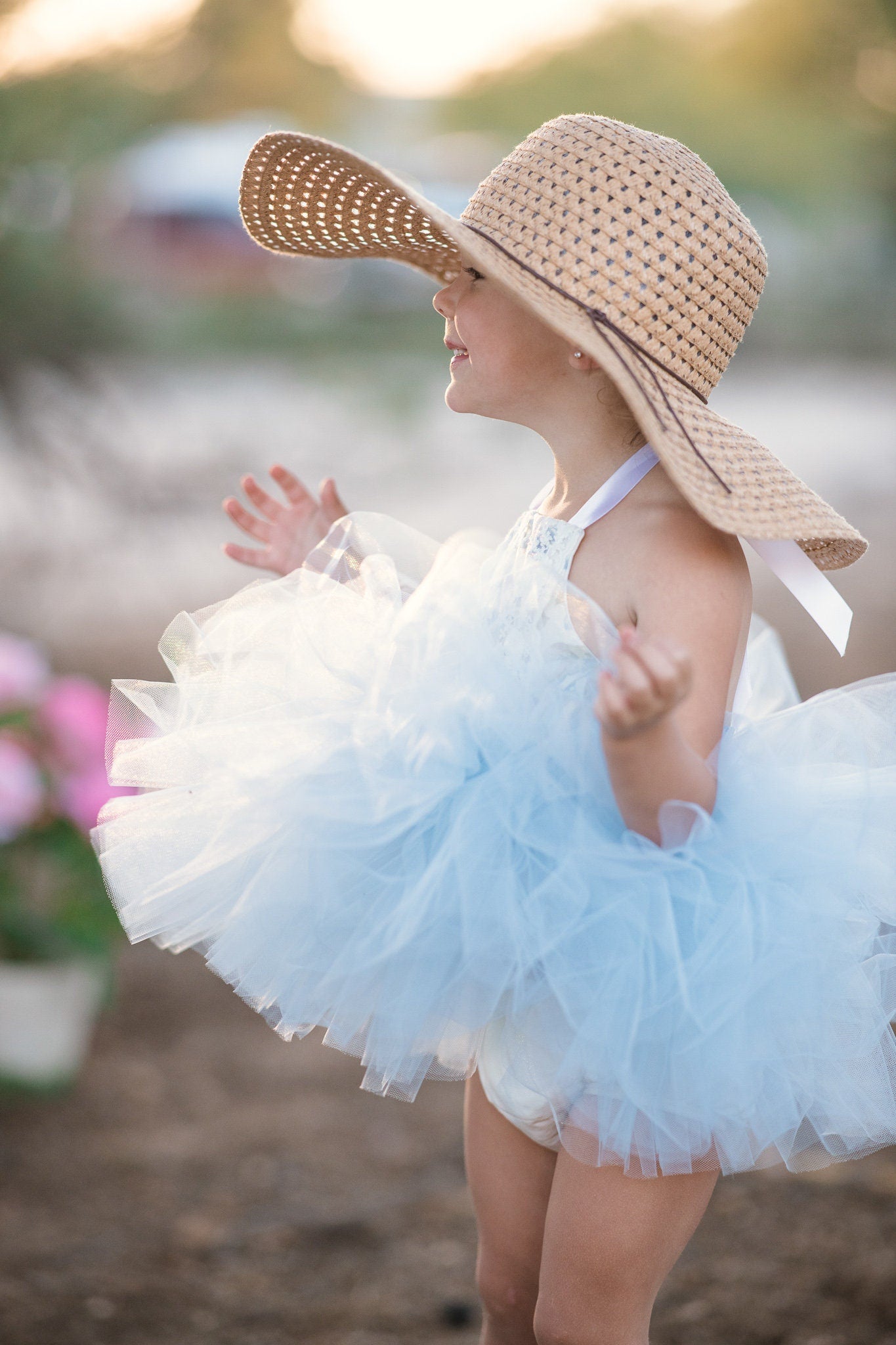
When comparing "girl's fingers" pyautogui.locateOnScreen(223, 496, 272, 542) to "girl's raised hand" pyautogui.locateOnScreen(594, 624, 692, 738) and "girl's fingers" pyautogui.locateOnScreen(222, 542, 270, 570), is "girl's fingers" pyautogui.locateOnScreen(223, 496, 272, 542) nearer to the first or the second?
"girl's fingers" pyautogui.locateOnScreen(222, 542, 270, 570)

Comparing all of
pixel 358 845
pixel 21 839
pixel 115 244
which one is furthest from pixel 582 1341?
pixel 115 244

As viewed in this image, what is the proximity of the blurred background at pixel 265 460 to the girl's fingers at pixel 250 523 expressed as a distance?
3.73 feet

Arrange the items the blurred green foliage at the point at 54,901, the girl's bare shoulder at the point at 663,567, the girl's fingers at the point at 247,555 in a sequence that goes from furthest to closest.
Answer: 1. the blurred green foliage at the point at 54,901
2. the girl's fingers at the point at 247,555
3. the girl's bare shoulder at the point at 663,567

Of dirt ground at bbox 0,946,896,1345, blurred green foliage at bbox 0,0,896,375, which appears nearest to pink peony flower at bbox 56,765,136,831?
dirt ground at bbox 0,946,896,1345

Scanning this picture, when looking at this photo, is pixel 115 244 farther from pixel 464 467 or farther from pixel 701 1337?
pixel 701 1337

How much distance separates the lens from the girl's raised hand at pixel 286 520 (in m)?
2.07

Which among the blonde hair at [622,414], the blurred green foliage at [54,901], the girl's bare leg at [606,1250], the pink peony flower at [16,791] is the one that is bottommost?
the blurred green foliage at [54,901]

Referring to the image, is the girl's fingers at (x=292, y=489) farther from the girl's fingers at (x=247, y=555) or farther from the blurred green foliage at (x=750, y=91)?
the blurred green foliage at (x=750, y=91)

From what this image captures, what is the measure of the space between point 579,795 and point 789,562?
1.39ft

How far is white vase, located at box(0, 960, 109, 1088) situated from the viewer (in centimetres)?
296

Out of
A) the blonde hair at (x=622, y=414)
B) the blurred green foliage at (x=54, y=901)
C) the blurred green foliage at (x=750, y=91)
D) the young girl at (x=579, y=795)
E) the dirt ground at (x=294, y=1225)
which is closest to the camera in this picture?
the young girl at (x=579, y=795)

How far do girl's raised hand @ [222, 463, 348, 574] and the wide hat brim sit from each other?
1.37ft

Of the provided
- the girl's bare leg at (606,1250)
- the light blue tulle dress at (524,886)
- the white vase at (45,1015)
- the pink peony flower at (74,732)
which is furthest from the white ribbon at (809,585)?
the white vase at (45,1015)

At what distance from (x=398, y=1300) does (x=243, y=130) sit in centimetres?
525
